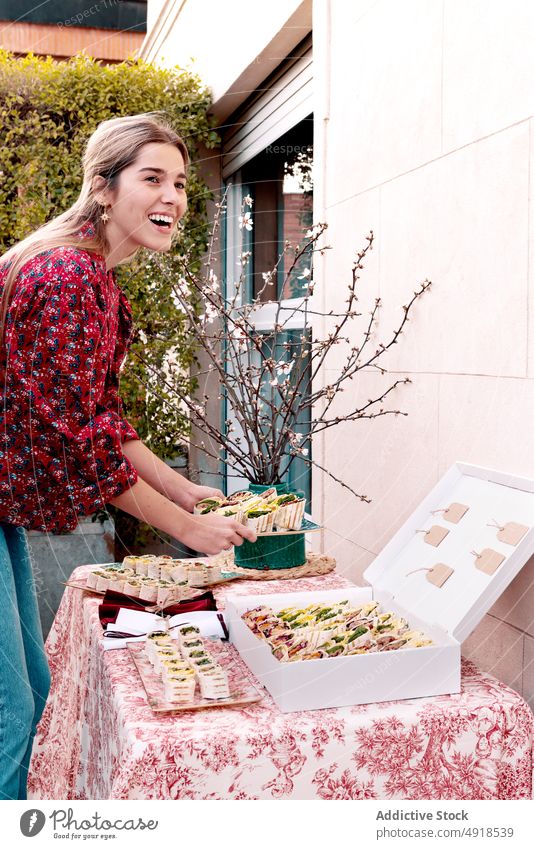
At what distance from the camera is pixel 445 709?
0.91 meters

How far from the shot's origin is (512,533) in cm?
102

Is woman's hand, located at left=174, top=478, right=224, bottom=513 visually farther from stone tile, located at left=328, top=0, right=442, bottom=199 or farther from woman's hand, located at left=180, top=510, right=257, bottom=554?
stone tile, located at left=328, top=0, right=442, bottom=199

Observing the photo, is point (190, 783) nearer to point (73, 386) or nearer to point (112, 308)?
point (73, 386)

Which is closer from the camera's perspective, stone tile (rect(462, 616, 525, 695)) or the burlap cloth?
stone tile (rect(462, 616, 525, 695))

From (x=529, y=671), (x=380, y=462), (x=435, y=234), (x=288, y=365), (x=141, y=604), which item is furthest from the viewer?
(x=380, y=462)

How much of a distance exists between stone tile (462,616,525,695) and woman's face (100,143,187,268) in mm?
692

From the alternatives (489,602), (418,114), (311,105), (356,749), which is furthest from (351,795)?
(311,105)

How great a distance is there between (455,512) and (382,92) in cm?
83

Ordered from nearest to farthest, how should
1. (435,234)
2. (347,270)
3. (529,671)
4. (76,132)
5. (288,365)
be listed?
(529,671) < (435,234) < (288,365) < (347,270) < (76,132)

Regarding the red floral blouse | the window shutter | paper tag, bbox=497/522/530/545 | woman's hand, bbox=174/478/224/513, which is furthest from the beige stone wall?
the red floral blouse

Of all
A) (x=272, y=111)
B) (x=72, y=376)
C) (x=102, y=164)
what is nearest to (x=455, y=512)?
(x=72, y=376)

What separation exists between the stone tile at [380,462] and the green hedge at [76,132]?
1060 mm

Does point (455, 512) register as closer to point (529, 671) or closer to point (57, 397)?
point (529, 671)

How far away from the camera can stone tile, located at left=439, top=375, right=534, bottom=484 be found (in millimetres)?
1131
